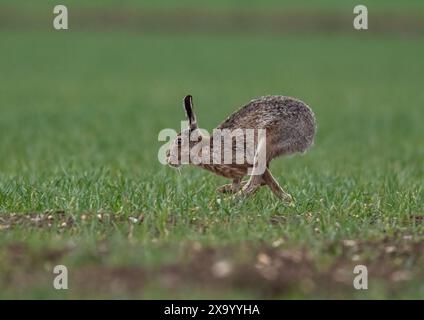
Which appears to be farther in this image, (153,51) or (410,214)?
(153,51)

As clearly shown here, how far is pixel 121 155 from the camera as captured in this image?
16.6 m

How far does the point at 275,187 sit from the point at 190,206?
3.50 ft

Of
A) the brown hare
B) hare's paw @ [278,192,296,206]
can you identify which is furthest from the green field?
the brown hare

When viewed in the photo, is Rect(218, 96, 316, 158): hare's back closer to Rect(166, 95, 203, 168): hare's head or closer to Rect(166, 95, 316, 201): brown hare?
Rect(166, 95, 316, 201): brown hare

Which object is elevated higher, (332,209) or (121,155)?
(121,155)

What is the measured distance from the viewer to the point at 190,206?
9172 mm

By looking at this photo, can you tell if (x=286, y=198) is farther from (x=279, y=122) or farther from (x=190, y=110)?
(x=190, y=110)

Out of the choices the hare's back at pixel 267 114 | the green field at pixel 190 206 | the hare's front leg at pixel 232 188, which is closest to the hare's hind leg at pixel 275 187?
the green field at pixel 190 206

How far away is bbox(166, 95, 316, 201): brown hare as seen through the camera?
382 inches

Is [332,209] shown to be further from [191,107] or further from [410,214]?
[191,107]

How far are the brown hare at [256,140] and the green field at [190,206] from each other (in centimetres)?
32

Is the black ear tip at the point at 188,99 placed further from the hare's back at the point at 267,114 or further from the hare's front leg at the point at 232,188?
the hare's front leg at the point at 232,188

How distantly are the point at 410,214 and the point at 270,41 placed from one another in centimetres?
3758
